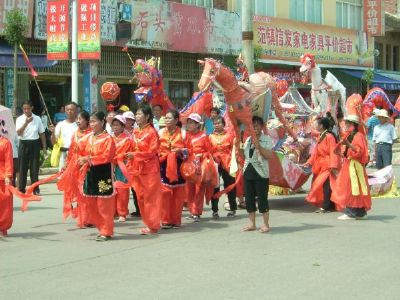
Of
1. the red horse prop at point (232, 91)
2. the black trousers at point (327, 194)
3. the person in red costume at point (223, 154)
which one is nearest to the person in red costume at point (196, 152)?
the person in red costume at point (223, 154)

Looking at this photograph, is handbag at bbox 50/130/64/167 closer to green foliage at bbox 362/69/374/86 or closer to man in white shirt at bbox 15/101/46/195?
man in white shirt at bbox 15/101/46/195

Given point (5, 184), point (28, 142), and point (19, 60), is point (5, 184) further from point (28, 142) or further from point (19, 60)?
point (19, 60)

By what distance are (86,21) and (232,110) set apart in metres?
7.91

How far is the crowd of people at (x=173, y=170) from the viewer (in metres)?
8.12

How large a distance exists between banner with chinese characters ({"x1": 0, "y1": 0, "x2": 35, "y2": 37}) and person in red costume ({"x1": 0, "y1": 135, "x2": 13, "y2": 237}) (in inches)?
390

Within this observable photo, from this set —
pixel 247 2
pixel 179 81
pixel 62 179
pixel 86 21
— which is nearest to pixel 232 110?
pixel 62 179

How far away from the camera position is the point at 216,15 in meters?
24.1

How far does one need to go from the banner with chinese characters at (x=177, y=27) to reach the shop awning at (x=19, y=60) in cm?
289

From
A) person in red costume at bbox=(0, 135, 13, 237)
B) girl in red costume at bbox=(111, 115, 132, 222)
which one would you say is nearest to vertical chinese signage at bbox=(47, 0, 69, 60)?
girl in red costume at bbox=(111, 115, 132, 222)

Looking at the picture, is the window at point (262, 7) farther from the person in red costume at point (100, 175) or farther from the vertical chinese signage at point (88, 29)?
the person in red costume at point (100, 175)

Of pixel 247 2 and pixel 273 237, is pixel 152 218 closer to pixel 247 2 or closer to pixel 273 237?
pixel 273 237

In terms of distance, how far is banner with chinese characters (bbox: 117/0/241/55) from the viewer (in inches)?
824

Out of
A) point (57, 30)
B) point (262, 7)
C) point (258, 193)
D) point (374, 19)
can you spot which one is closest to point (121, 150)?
point (258, 193)

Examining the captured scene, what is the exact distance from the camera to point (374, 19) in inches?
1280
